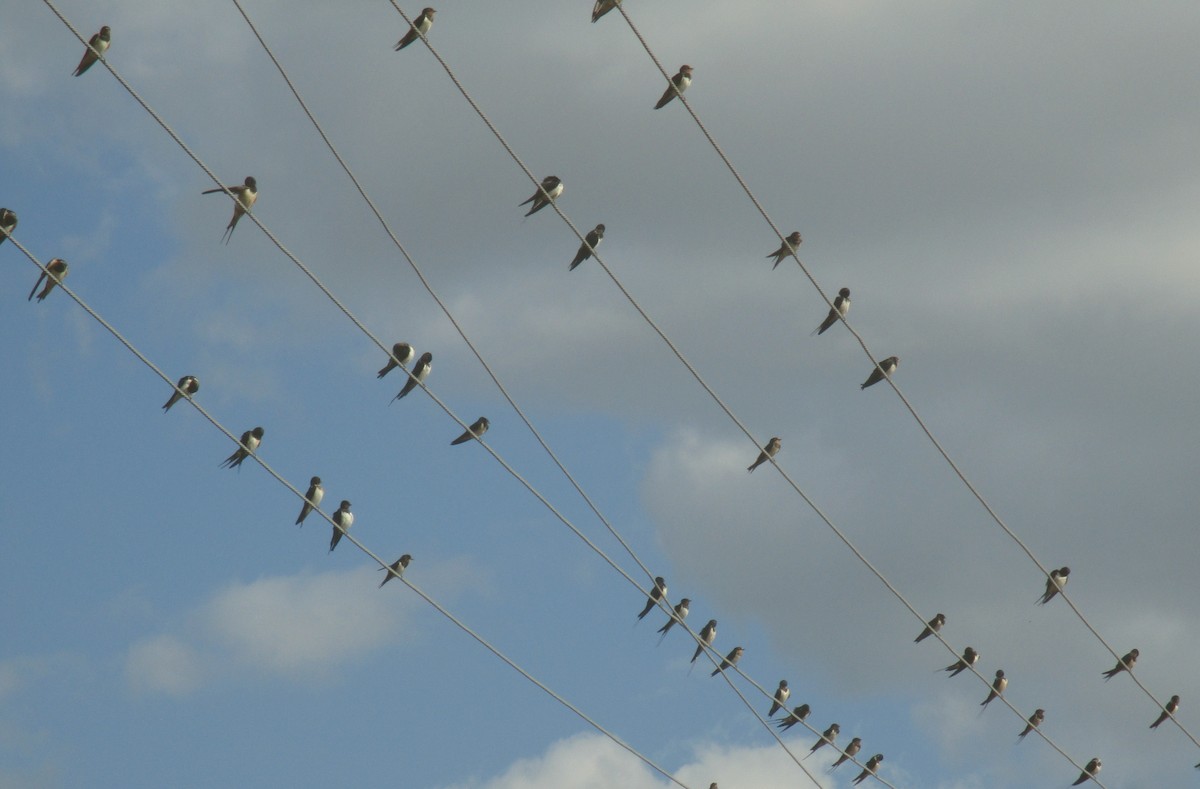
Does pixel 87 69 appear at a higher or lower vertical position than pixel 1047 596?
lower

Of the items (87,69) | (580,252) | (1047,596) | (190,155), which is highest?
(1047,596)

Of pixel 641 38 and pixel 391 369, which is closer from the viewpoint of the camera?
pixel 641 38

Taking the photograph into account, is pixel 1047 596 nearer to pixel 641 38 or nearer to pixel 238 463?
pixel 238 463

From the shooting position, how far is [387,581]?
2117 cm

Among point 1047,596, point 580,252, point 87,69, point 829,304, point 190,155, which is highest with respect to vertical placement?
point 1047,596

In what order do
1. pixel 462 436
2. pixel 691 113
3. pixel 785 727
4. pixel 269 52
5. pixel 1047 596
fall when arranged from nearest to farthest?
pixel 269 52, pixel 691 113, pixel 462 436, pixel 1047 596, pixel 785 727

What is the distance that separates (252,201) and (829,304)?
943 centimetres

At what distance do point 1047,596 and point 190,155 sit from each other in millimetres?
17498

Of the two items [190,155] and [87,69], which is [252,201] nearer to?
[87,69]

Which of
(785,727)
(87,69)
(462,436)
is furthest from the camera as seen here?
(785,727)

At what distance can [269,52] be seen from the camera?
42.4 feet

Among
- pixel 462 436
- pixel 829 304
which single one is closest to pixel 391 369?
pixel 462 436

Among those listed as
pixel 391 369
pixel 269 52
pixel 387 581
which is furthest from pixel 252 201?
pixel 269 52

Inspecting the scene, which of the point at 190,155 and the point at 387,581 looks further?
the point at 387,581
